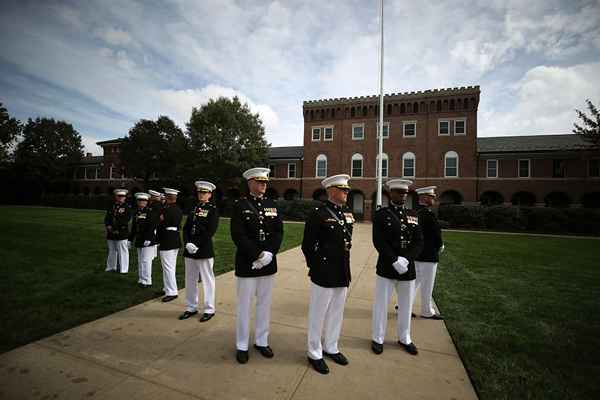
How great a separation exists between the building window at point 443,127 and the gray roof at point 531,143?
3.82m

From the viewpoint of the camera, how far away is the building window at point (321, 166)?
1281 inches

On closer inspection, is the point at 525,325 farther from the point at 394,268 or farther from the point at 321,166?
the point at 321,166

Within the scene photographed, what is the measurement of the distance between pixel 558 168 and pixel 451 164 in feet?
32.2

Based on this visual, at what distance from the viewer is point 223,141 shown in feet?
102

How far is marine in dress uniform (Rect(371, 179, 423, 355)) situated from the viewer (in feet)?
11.5

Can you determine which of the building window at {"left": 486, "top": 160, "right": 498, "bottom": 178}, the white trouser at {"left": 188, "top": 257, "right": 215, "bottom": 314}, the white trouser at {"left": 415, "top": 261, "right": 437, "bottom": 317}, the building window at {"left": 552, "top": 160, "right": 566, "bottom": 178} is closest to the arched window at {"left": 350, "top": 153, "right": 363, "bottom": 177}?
the building window at {"left": 486, "top": 160, "right": 498, "bottom": 178}

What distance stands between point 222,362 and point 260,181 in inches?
86.6

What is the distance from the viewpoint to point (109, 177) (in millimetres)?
47906

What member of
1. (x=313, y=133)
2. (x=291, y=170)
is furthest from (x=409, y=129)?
(x=291, y=170)

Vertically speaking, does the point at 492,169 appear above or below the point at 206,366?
above

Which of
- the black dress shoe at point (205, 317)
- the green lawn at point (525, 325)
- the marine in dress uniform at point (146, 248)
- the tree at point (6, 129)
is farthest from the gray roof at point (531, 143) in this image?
the tree at point (6, 129)

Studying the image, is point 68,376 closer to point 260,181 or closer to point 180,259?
point 260,181

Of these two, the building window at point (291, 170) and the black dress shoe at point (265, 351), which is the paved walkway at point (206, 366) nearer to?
the black dress shoe at point (265, 351)

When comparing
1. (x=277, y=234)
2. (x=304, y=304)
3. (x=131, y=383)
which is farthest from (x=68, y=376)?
(x=304, y=304)
